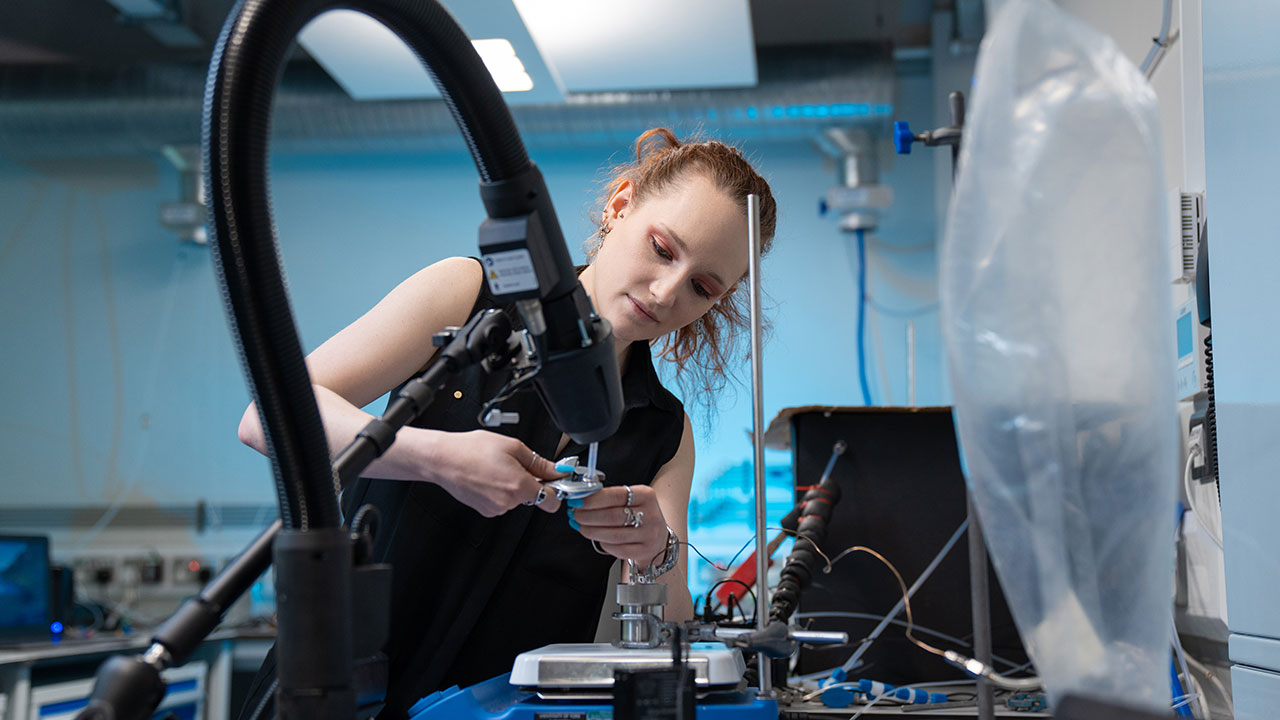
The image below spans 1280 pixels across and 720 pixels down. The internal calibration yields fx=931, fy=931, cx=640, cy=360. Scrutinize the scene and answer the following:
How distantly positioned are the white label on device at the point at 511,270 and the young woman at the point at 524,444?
0.47 m

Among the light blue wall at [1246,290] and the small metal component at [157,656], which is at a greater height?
the light blue wall at [1246,290]

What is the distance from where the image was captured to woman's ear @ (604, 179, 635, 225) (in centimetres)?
125

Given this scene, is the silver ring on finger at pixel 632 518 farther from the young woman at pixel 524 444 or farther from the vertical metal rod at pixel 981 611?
the vertical metal rod at pixel 981 611

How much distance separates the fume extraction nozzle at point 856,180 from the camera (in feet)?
11.0

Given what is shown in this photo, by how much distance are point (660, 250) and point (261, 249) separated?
752 millimetres

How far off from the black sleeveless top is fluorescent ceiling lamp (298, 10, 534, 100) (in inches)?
75.5

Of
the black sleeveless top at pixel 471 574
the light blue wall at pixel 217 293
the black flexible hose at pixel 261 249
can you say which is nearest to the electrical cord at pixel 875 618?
the black sleeveless top at pixel 471 574

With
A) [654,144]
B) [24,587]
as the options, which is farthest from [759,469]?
[24,587]

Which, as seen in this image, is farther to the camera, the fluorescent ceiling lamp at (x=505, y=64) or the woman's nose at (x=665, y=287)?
the fluorescent ceiling lamp at (x=505, y=64)

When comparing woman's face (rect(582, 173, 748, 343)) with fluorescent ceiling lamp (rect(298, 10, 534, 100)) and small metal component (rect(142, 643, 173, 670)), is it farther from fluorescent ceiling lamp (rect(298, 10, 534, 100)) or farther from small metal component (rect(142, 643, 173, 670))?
fluorescent ceiling lamp (rect(298, 10, 534, 100))

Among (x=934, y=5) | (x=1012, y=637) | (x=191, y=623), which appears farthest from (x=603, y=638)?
(x=934, y=5)

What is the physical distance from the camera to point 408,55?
3078 mm

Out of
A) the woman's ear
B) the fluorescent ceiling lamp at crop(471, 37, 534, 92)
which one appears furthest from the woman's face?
the fluorescent ceiling lamp at crop(471, 37, 534, 92)

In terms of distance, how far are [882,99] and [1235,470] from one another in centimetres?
261
